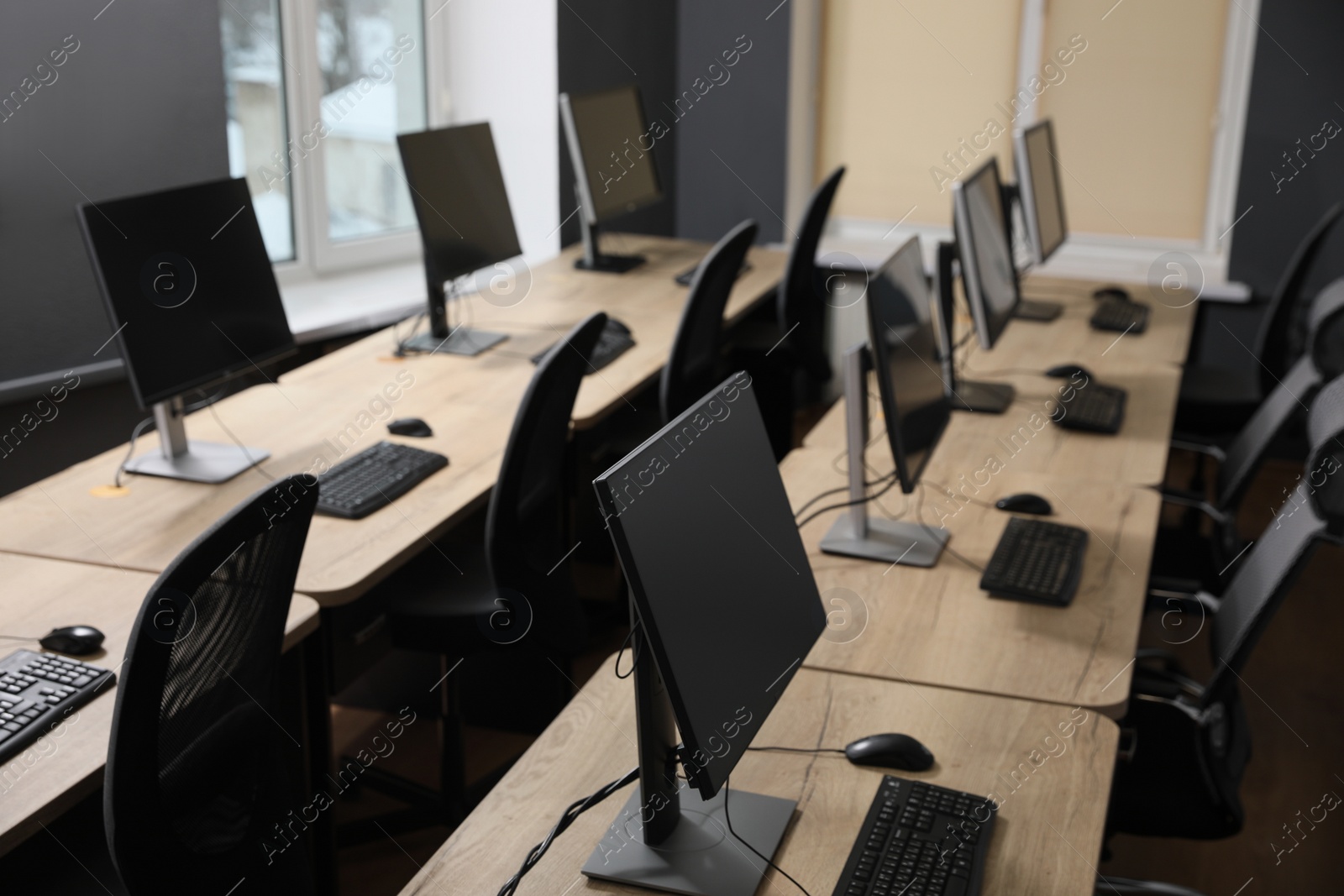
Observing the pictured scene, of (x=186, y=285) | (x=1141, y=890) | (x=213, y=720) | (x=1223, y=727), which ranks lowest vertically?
(x=1141, y=890)

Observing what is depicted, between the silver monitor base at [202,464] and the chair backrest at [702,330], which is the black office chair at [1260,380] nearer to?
the chair backrest at [702,330]

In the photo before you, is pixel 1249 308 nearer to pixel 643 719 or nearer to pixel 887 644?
pixel 887 644

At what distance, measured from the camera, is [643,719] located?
1.38 meters

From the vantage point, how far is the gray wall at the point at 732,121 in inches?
210

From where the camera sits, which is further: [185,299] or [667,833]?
[185,299]

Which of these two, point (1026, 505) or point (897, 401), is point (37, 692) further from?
point (1026, 505)

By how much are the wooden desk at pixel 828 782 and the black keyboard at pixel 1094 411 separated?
1472 mm

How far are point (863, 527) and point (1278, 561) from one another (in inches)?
28.3

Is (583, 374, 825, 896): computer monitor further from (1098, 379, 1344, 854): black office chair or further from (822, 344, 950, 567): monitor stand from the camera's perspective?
(1098, 379, 1344, 854): black office chair

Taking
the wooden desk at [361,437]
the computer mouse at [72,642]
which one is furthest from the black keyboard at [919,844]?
the computer mouse at [72,642]

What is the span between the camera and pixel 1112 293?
458cm

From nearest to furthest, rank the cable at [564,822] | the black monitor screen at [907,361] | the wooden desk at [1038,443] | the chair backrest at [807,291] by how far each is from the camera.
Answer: the cable at [564,822], the black monitor screen at [907,361], the wooden desk at [1038,443], the chair backrest at [807,291]

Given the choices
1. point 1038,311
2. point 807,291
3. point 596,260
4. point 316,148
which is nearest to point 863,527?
point 1038,311

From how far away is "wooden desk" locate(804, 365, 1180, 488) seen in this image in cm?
283
